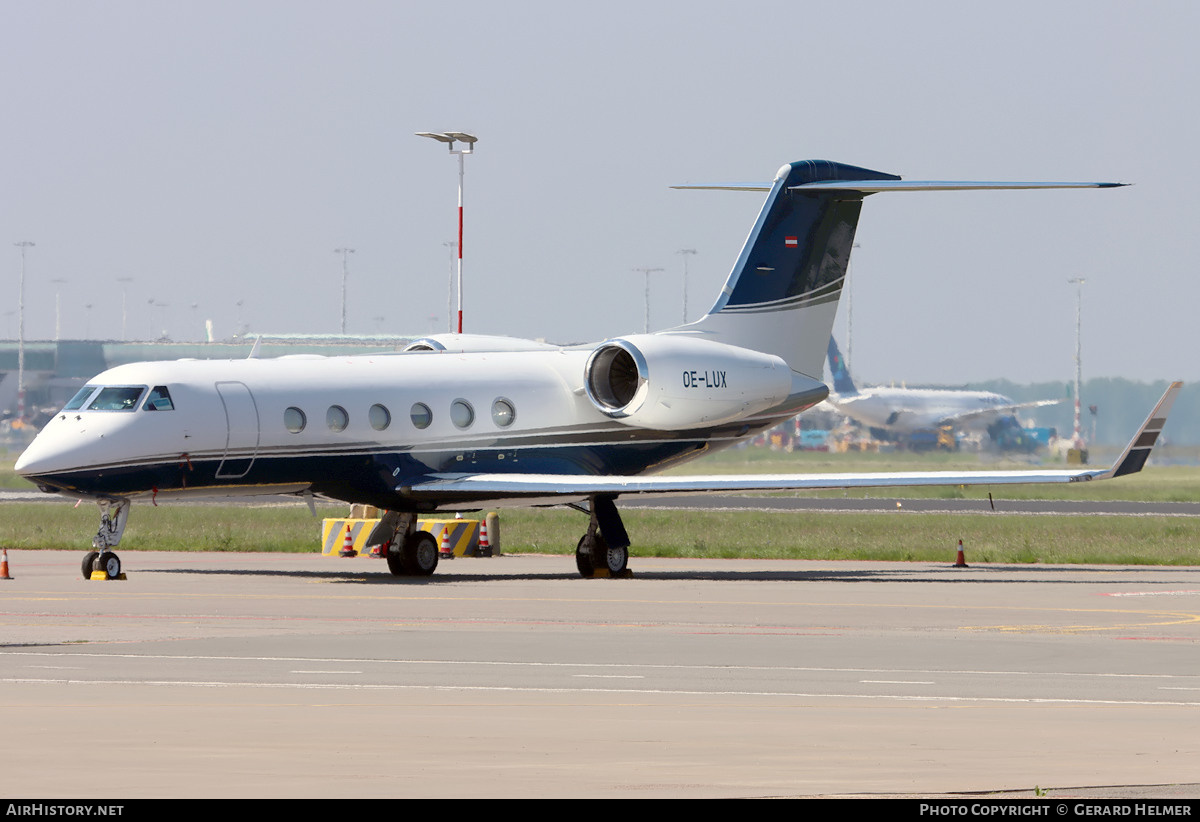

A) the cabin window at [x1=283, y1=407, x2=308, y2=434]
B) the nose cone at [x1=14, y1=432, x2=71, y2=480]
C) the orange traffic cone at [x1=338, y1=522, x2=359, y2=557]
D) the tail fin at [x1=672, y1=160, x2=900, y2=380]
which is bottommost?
the orange traffic cone at [x1=338, y1=522, x2=359, y2=557]

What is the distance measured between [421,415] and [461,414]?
865mm

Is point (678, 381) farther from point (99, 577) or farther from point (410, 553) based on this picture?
point (99, 577)

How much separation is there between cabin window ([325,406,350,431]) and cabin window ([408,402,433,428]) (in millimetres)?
1444

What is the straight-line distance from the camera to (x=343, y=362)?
112 ft

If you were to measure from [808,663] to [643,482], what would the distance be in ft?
47.3

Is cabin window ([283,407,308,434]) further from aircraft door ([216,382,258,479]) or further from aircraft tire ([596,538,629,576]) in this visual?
aircraft tire ([596,538,629,576])

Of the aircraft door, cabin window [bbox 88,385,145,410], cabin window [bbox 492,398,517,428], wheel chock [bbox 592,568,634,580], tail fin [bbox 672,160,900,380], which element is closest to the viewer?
cabin window [bbox 88,385,145,410]

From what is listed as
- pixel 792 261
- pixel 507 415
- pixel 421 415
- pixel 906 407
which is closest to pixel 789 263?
pixel 792 261

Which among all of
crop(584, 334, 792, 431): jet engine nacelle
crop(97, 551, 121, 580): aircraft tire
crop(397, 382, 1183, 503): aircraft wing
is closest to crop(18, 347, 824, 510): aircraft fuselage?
crop(584, 334, 792, 431): jet engine nacelle

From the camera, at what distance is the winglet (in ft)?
105

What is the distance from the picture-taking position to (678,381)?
35.7 meters

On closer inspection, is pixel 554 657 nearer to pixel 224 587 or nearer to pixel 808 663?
pixel 808 663
